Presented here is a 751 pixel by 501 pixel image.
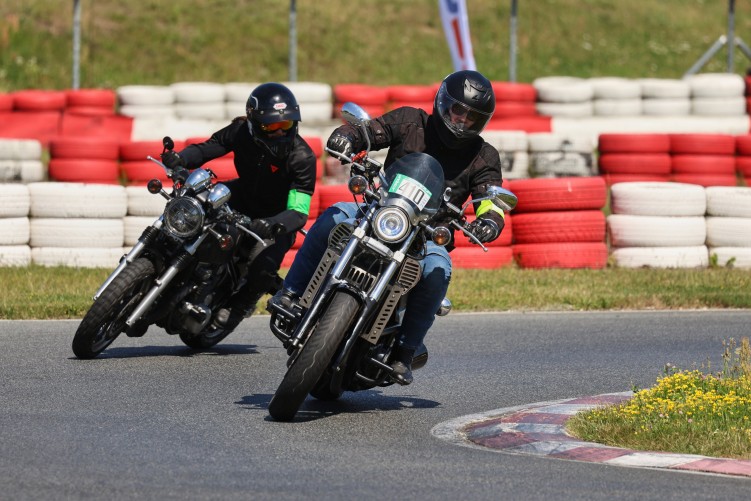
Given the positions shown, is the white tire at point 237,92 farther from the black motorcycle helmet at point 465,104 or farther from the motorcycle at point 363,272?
the motorcycle at point 363,272

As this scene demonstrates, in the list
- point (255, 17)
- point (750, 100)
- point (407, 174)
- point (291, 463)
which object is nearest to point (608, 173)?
point (750, 100)

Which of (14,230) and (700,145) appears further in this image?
(700,145)

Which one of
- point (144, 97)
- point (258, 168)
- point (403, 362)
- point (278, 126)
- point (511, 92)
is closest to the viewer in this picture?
point (403, 362)

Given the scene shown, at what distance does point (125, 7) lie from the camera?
31.8 m

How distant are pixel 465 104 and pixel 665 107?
51.1ft

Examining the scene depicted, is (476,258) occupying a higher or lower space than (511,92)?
lower

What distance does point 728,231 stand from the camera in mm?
14969

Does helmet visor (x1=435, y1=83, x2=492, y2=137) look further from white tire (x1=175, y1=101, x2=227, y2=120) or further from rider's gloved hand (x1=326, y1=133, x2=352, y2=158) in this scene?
white tire (x1=175, y1=101, x2=227, y2=120)

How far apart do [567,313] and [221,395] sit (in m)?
5.01

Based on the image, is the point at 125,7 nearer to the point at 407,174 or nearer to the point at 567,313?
the point at 567,313

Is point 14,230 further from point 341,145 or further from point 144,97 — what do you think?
point 144,97

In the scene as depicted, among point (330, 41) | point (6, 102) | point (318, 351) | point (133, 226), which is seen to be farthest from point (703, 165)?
point (330, 41)

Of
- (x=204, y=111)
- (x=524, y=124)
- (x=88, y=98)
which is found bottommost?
(x=524, y=124)

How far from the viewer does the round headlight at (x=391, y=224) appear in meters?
6.97
